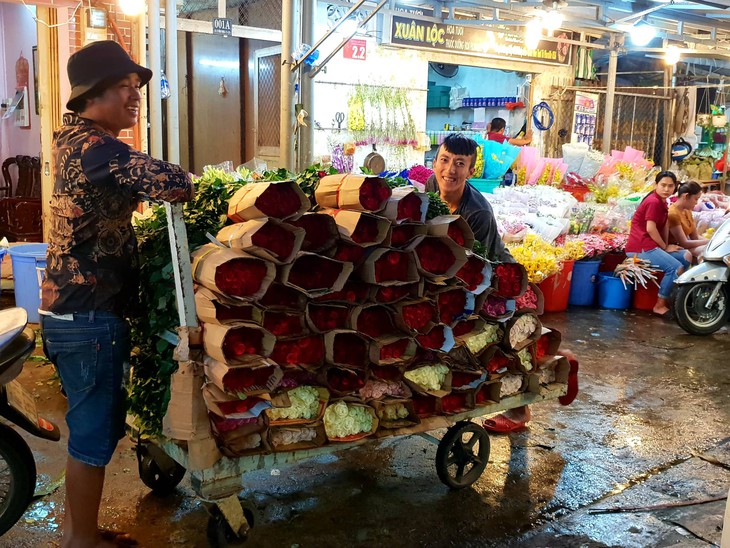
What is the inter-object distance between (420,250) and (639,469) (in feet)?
6.47

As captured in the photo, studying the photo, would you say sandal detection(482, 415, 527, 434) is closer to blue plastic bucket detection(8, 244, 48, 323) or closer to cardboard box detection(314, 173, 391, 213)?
cardboard box detection(314, 173, 391, 213)

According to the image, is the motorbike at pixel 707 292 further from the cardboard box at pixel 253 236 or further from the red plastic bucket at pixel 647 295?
the cardboard box at pixel 253 236

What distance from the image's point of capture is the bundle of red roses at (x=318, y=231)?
119 inches

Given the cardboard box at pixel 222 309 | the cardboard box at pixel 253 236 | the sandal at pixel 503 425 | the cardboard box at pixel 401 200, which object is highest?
the cardboard box at pixel 401 200

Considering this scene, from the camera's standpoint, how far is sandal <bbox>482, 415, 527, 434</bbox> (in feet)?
14.9

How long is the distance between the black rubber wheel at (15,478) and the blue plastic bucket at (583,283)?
21.5ft

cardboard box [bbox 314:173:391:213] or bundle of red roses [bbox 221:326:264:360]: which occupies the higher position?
cardboard box [bbox 314:173:391:213]

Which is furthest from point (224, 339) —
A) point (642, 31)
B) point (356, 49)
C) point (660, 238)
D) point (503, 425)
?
point (642, 31)

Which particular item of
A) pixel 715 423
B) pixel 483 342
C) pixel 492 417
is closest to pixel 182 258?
pixel 483 342

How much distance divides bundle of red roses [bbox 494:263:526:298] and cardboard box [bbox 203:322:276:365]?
1334 mm

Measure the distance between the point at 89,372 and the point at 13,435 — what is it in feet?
1.93

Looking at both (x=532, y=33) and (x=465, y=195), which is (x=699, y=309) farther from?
(x=532, y=33)

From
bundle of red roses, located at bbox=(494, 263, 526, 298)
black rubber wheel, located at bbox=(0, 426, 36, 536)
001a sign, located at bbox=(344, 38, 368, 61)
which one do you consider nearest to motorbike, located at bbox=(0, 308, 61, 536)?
black rubber wheel, located at bbox=(0, 426, 36, 536)

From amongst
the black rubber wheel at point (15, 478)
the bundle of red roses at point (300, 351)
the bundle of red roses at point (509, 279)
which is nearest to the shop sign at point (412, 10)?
the bundle of red roses at point (509, 279)
